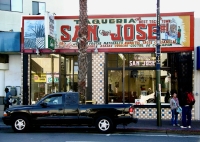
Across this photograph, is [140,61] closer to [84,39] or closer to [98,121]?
[84,39]

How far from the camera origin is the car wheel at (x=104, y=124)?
13.3 m

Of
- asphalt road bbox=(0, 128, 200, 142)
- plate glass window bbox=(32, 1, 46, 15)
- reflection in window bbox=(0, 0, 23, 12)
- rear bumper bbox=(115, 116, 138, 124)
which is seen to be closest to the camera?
asphalt road bbox=(0, 128, 200, 142)

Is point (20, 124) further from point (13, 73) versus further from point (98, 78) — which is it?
point (13, 73)

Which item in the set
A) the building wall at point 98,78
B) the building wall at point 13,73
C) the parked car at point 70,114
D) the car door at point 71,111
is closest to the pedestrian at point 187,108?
the parked car at point 70,114

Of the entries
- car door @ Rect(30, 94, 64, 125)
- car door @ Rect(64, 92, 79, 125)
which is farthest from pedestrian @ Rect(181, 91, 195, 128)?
car door @ Rect(30, 94, 64, 125)

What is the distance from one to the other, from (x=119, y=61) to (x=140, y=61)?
1.14 meters

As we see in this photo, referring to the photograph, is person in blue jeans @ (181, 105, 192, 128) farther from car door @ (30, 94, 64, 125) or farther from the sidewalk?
car door @ (30, 94, 64, 125)

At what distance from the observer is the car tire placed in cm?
1359

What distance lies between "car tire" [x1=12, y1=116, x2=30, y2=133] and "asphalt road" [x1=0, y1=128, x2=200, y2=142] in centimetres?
26

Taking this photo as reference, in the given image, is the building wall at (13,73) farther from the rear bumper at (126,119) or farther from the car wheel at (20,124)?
the rear bumper at (126,119)

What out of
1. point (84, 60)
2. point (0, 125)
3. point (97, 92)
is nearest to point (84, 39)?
point (84, 60)

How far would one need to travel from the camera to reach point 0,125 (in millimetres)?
15523

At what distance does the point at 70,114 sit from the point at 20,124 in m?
2.10

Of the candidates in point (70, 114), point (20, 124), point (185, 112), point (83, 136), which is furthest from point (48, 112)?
point (185, 112)
